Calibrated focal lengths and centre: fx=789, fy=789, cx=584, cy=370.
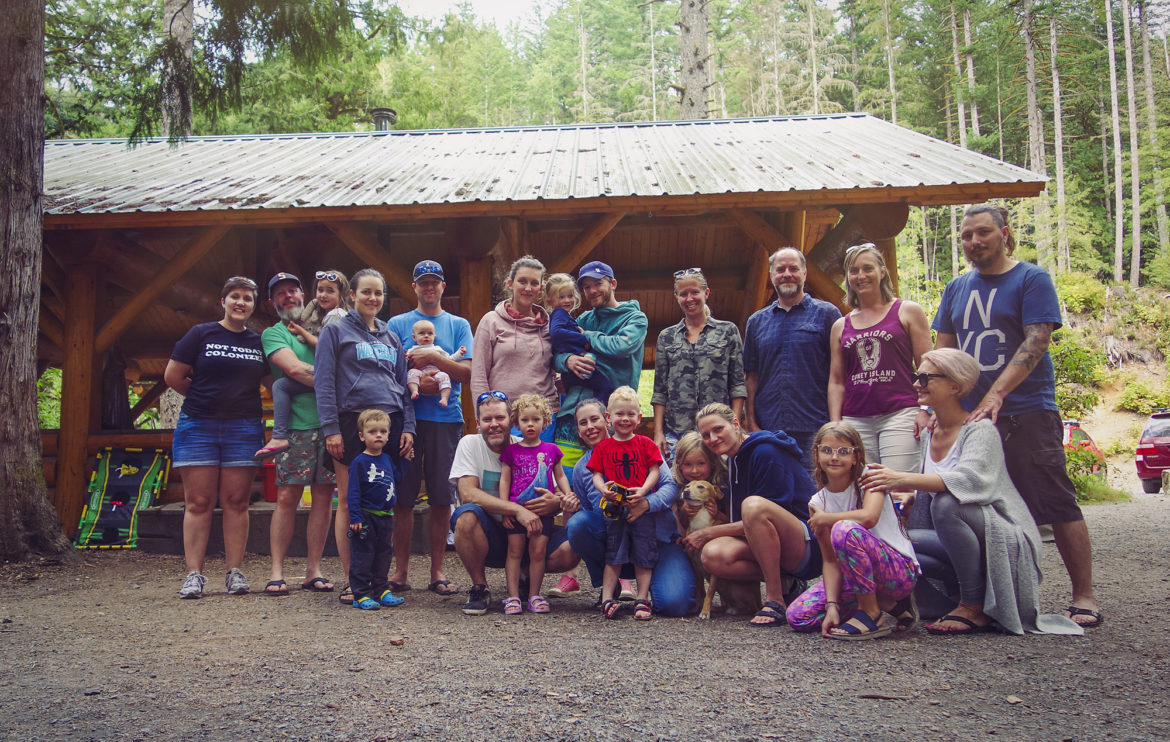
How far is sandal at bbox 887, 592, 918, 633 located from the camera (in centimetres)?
330

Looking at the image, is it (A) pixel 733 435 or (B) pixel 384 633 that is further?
(A) pixel 733 435

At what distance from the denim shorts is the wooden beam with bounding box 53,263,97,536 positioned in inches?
128

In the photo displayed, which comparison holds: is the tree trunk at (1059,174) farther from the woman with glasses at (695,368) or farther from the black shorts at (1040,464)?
the black shorts at (1040,464)

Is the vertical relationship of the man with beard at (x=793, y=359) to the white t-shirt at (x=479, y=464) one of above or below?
above

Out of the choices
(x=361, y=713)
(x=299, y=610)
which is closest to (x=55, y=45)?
(x=299, y=610)

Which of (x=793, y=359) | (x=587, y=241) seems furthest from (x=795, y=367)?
(x=587, y=241)

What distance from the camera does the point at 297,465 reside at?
450 cm

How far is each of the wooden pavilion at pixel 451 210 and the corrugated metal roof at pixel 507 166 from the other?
0.11 feet

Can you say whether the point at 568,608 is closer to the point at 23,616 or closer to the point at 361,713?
the point at 361,713

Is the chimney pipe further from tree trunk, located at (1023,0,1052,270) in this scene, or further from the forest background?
tree trunk, located at (1023,0,1052,270)

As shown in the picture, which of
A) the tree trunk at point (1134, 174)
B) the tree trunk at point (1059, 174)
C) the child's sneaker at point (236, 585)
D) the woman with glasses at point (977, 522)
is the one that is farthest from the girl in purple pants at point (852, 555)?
the tree trunk at point (1134, 174)

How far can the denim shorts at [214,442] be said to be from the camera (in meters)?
4.43

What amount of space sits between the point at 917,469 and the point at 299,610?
123 inches

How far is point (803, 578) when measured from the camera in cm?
375
